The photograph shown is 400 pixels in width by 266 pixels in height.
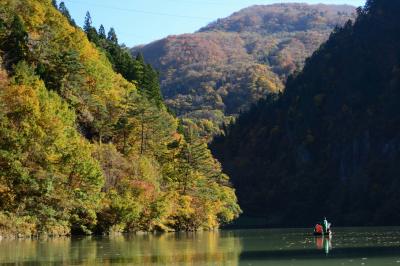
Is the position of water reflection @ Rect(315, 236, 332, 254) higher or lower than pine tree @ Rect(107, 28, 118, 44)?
lower

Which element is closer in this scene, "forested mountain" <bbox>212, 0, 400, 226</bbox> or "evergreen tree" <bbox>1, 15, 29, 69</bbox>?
"evergreen tree" <bbox>1, 15, 29, 69</bbox>

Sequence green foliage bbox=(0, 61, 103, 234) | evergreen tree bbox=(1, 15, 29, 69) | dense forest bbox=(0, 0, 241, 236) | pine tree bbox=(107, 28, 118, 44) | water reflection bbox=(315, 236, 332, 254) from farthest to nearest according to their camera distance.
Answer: pine tree bbox=(107, 28, 118, 44) → evergreen tree bbox=(1, 15, 29, 69) → dense forest bbox=(0, 0, 241, 236) → green foliage bbox=(0, 61, 103, 234) → water reflection bbox=(315, 236, 332, 254)

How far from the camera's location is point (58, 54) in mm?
73812

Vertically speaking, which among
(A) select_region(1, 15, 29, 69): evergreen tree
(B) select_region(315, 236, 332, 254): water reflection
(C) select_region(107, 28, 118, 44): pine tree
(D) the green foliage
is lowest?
(B) select_region(315, 236, 332, 254): water reflection

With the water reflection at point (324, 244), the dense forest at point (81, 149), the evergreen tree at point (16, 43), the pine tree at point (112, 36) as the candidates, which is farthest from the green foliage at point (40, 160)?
the pine tree at point (112, 36)

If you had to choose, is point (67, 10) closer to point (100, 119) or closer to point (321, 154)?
point (100, 119)

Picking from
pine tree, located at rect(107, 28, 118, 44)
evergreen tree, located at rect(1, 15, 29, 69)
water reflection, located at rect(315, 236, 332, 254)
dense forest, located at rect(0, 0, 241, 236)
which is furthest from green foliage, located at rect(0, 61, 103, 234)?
pine tree, located at rect(107, 28, 118, 44)

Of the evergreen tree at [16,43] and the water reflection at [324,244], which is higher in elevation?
the evergreen tree at [16,43]

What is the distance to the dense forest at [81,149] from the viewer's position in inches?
2186

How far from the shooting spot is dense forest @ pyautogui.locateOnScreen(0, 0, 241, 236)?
55.5 metres

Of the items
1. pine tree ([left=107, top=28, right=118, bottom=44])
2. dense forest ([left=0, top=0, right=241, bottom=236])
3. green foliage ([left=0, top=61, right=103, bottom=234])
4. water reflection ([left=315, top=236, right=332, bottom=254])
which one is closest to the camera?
water reflection ([left=315, top=236, right=332, bottom=254])

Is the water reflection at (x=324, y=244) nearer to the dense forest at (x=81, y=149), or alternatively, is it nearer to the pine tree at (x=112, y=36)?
the dense forest at (x=81, y=149)

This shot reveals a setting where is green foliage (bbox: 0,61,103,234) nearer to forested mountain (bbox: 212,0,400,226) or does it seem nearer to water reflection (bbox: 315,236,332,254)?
water reflection (bbox: 315,236,332,254)

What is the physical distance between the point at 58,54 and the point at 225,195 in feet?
140
